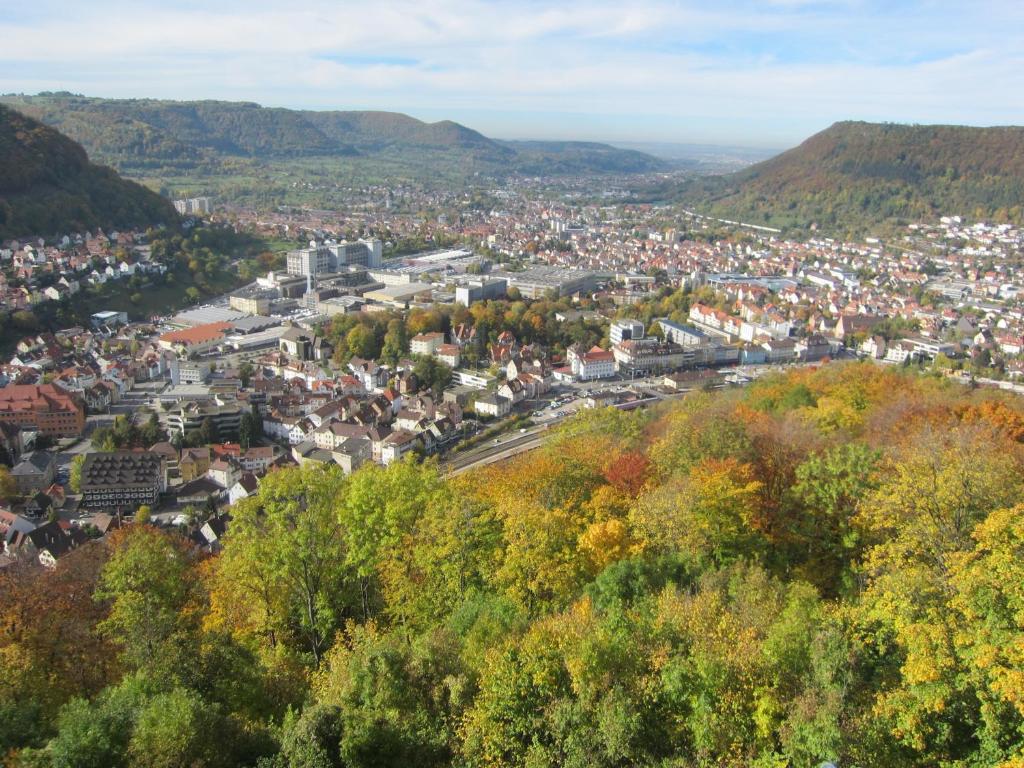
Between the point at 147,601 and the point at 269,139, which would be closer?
the point at 147,601

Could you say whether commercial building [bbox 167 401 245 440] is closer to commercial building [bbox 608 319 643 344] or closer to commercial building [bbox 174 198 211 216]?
commercial building [bbox 608 319 643 344]

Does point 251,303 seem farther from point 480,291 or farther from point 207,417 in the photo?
point 207,417

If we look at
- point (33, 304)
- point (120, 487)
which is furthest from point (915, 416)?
point (33, 304)

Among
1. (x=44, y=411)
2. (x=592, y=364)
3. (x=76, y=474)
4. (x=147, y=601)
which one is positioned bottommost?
(x=76, y=474)

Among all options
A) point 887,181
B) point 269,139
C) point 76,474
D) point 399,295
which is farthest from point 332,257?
point 269,139

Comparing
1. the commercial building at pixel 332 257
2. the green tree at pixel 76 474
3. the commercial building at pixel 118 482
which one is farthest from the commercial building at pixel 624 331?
the green tree at pixel 76 474

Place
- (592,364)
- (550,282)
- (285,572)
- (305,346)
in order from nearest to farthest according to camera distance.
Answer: (285,572) → (592,364) → (305,346) → (550,282)
